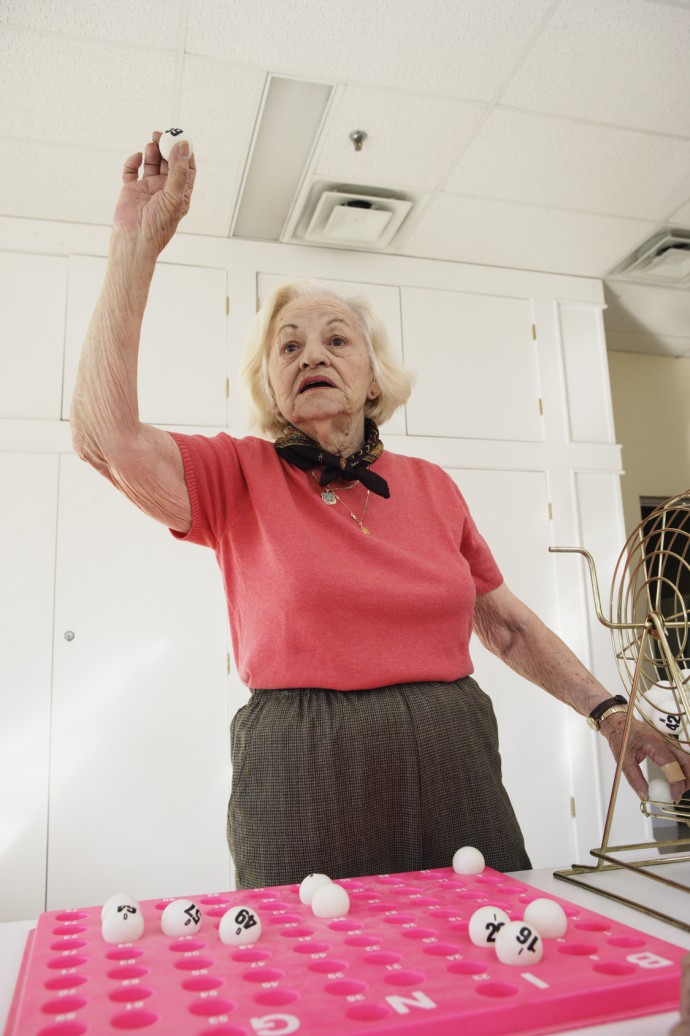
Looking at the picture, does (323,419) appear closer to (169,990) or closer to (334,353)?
(334,353)

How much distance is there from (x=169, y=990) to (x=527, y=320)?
346cm

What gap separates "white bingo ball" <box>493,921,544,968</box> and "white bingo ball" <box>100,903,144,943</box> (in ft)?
0.92

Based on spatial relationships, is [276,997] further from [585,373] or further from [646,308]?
[646,308]

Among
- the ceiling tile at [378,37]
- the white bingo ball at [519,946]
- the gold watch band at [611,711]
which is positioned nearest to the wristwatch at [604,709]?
the gold watch band at [611,711]

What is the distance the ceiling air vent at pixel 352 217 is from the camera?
117 inches

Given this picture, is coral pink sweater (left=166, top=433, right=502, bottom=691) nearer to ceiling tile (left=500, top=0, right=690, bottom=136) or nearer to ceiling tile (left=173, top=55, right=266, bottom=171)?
ceiling tile (left=173, top=55, right=266, bottom=171)

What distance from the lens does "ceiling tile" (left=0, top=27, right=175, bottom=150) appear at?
225 cm

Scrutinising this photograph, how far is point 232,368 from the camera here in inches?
125

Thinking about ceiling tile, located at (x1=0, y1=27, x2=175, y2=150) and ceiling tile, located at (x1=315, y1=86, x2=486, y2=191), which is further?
ceiling tile, located at (x1=315, y1=86, x2=486, y2=191)

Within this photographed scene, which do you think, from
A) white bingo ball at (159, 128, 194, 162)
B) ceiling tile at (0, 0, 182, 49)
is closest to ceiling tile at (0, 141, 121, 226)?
ceiling tile at (0, 0, 182, 49)

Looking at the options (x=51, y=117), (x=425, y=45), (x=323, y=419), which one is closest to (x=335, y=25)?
(x=425, y=45)

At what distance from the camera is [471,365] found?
11.4 ft

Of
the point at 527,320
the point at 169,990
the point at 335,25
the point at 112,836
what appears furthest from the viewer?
the point at 527,320

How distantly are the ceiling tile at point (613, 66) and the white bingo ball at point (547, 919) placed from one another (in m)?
2.37
